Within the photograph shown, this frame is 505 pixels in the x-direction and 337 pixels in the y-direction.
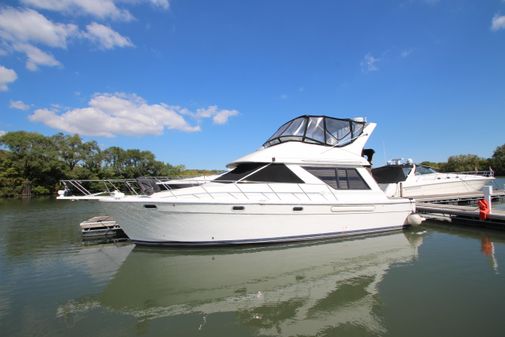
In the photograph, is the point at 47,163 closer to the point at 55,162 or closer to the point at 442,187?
the point at 55,162

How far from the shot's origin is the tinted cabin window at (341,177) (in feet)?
33.2

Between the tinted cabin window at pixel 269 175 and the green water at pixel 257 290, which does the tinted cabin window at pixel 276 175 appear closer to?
the tinted cabin window at pixel 269 175

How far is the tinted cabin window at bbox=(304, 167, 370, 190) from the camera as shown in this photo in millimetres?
10125

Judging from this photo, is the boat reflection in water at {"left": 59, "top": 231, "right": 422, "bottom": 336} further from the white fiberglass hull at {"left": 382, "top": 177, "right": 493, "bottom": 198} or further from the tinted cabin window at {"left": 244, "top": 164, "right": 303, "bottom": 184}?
the white fiberglass hull at {"left": 382, "top": 177, "right": 493, "bottom": 198}

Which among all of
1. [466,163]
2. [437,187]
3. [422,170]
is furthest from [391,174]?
[466,163]

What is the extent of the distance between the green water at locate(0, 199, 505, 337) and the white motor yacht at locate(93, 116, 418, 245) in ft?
1.77

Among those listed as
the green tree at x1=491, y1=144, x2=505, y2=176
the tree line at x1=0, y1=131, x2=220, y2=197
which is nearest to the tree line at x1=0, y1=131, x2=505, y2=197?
the tree line at x1=0, y1=131, x2=220, y2=197

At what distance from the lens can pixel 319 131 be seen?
1099 centimetres

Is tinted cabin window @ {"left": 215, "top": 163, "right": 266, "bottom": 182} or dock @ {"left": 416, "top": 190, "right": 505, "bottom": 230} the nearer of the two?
tinted cabin window @ {"left": 215, "top": 163, "right": 266, "bottom": 182}

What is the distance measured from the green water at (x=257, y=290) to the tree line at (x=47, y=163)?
2945cm

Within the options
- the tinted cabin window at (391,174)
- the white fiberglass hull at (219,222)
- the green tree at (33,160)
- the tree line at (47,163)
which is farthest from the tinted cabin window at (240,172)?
the green tree at (33,160)

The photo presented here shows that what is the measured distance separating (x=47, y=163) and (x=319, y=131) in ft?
135

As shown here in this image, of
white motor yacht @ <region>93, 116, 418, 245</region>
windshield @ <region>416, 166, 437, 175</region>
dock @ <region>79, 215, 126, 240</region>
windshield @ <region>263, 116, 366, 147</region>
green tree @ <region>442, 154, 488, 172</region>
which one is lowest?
dock @ <region>79, 215, 126, 240</region>

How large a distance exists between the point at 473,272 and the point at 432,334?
360 cm
